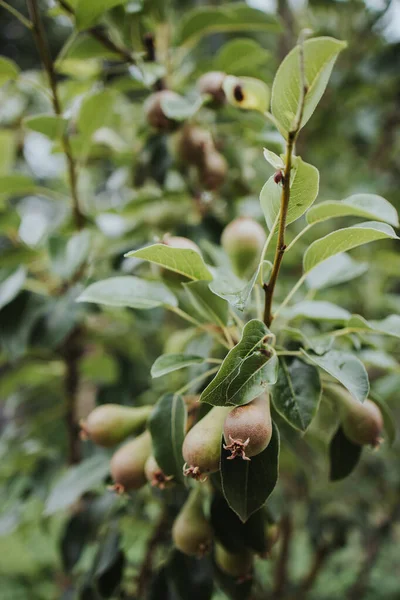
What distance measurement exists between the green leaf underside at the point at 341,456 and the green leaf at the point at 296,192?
23 cm

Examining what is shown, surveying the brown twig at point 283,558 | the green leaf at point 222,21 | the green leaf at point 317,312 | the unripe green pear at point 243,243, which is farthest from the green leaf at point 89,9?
the brown twig at point 283,558

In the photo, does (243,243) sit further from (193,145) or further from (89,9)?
(89,9)

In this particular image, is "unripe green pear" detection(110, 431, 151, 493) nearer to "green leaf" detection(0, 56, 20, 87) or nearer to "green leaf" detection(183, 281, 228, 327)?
"green leaf" detection(183, 281, 228, 327)

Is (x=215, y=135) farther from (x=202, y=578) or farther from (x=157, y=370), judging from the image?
(x=202, y=578)

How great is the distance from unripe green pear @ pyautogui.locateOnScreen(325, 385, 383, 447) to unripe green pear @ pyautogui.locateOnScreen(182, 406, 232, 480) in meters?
0.13

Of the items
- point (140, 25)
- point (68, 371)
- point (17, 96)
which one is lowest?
point (68, 371)

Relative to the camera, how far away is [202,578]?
0.55m

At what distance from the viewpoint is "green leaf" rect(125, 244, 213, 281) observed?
37 centimetres

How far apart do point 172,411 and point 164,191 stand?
1.21 ft

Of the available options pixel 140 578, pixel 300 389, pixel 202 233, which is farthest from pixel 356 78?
pixel 140 578

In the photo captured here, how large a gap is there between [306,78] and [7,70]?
449mm

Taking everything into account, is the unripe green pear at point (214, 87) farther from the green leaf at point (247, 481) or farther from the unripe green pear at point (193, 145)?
the green leaf at point (247, 481)

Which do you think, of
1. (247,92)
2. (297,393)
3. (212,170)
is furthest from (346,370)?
(212,170)

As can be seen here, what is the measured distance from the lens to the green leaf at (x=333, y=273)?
1.98 ft
